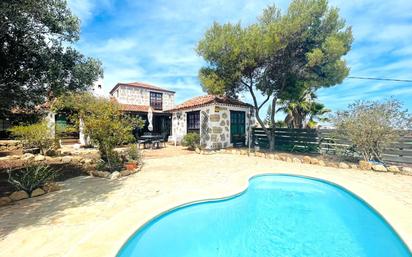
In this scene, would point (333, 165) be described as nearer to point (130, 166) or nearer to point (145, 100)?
point (130, 166)

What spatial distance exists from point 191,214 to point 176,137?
52.4 ft

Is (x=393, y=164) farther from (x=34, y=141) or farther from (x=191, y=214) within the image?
(x=34, y=141)

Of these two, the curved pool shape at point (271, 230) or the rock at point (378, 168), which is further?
the rock at point (378, 168)

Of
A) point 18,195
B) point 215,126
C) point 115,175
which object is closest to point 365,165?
point 215,126

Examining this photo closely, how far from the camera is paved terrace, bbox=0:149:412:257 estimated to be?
3.61 metres

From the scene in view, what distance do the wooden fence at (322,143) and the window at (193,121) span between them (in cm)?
503

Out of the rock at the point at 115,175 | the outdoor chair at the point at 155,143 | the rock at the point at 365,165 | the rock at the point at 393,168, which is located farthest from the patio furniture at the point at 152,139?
the rock at the point at 393,168

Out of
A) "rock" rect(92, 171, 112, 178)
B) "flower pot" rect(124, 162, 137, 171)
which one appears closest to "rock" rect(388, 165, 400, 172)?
"flower pot" rect(124, 162, 137, 171)

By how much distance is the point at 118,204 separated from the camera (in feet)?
18.0

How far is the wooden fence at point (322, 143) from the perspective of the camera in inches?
390

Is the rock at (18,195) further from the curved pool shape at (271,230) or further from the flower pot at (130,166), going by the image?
the curved pool shape at (271,230)

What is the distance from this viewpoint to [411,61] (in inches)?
753

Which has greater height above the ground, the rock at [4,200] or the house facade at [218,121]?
the house facade at [218,121]

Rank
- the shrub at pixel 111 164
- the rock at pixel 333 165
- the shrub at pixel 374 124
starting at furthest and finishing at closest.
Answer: the rock at pixel 333 165 → the shrub at pixel 374 124 → the shrub at pixel 111 164
